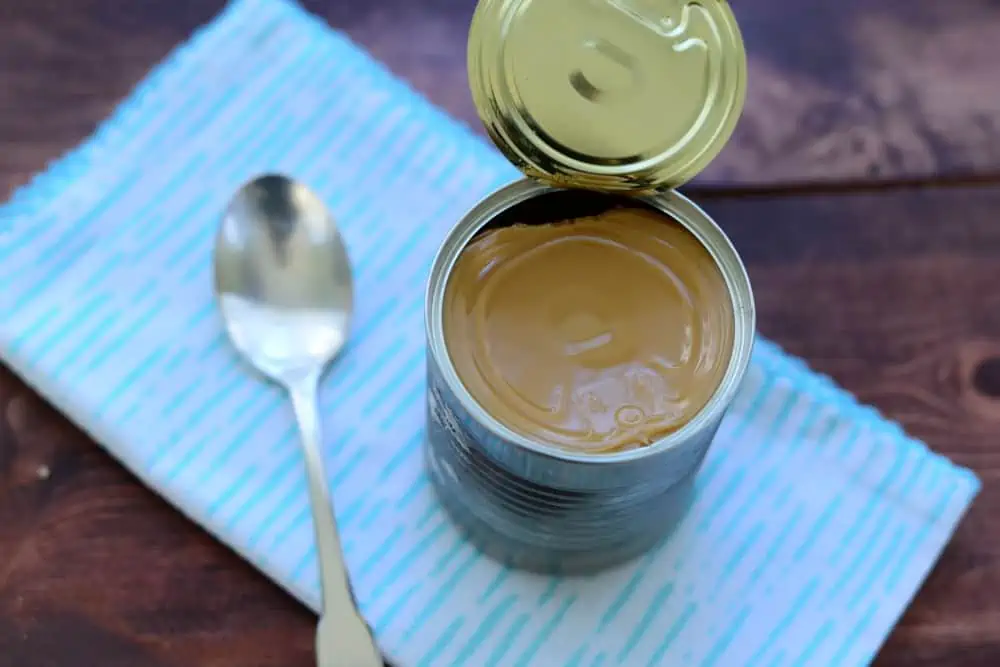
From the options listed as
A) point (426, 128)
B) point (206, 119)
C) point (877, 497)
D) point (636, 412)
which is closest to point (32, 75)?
point (206, 119)

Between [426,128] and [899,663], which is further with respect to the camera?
[426,128]

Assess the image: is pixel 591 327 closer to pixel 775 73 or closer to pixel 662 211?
pixel 662 211

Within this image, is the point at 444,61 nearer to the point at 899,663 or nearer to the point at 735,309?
the point at 735,309

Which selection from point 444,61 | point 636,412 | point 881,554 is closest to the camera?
point 636,412

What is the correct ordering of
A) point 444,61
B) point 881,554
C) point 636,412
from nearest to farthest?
point 636,412, point 881,554, point 444,61

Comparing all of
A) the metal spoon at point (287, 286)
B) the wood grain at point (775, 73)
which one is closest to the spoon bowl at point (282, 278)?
the metal spoon at point (287, 286)

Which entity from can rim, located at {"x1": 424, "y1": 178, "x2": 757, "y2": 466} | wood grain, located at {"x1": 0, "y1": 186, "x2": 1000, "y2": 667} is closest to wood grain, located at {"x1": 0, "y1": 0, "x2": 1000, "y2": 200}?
wood grain, located at {"x1": 0, "y1": 186, "x2": 1000, "y2": 667}

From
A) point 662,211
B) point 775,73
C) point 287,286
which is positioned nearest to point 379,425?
point 287,286
